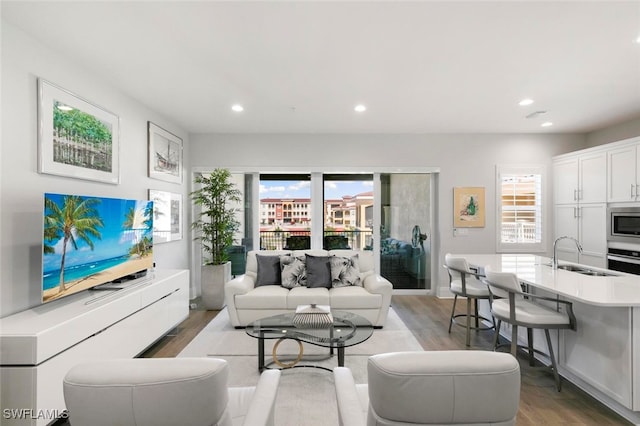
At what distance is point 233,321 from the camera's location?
3.65m

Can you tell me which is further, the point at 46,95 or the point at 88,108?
the point at 88,108

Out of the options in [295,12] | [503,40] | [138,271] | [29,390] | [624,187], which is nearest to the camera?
[29,390]

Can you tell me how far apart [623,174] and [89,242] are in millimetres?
5965

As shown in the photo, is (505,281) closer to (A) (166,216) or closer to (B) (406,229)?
(B) (406,229)

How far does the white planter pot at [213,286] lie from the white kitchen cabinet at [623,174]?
541cm

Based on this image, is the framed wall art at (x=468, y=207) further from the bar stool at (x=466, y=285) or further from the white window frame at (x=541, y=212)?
the bar stool at (x=466, y=285)

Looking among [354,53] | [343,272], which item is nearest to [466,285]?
[343,272]

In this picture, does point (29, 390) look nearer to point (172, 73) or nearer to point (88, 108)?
point (88, 108)

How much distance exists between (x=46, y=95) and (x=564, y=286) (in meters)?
4.20

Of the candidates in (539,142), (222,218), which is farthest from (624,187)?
(222,218)

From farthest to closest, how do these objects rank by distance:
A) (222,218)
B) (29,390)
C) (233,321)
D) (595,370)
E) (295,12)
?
(222,218) < (233,321) < (595,370) < (295,12) < (29,390)

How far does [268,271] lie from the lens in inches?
159

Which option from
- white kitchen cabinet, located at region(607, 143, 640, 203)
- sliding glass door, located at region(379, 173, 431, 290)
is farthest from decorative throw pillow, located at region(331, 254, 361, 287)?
white kitchen cabinet, located at region(607, 143, 640, 203)

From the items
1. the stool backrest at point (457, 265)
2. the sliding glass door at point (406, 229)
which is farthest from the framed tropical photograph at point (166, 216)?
the stool backrest at point (457, 265)
